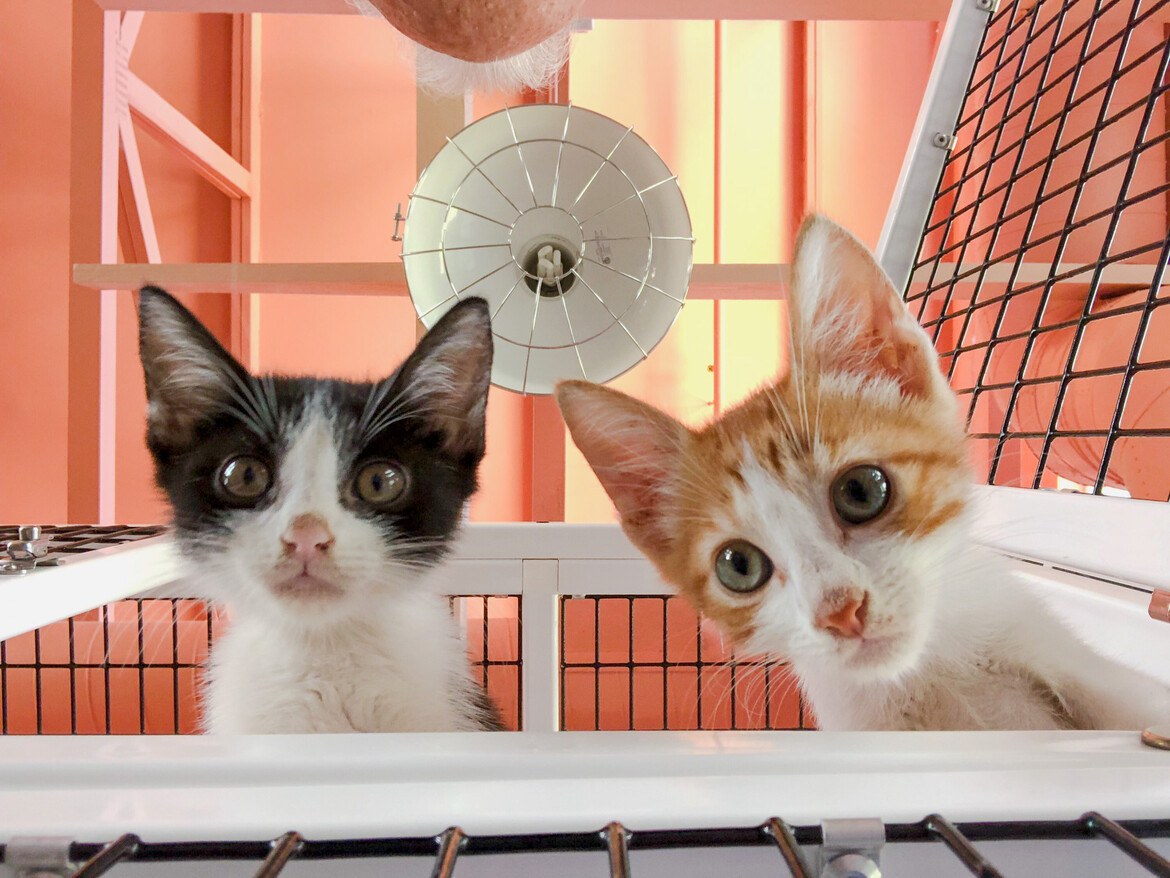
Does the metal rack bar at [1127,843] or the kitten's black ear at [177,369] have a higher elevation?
the kitten's black ear at [177,369]

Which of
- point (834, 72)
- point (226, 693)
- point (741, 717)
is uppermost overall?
point (834, 72)

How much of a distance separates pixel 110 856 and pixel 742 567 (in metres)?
0.50

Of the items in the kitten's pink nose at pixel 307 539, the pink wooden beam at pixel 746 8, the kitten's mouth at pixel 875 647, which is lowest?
the kitten's mouth at pixel 875 647

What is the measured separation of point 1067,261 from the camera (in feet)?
5.87

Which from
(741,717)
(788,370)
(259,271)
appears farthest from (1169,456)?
(259,271)

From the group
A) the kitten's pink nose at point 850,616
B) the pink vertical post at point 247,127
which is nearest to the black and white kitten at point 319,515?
the kitten's pink nose at point 850,616

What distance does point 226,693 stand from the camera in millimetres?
698

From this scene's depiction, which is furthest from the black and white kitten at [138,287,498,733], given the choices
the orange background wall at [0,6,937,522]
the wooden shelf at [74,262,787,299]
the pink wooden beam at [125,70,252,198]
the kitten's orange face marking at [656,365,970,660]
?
the orange background wall at [0,6,937,522]

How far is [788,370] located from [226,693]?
1.97ft

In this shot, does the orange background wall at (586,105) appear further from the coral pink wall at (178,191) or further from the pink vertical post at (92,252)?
the pink vertical post at (92,252)

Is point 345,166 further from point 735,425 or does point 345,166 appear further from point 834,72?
point 735,425

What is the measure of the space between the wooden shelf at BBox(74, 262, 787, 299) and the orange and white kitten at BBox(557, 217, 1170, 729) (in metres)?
0.96

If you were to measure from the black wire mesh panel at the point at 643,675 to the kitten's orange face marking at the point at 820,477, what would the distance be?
12.9 inches

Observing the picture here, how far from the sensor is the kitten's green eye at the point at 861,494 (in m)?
0.61
